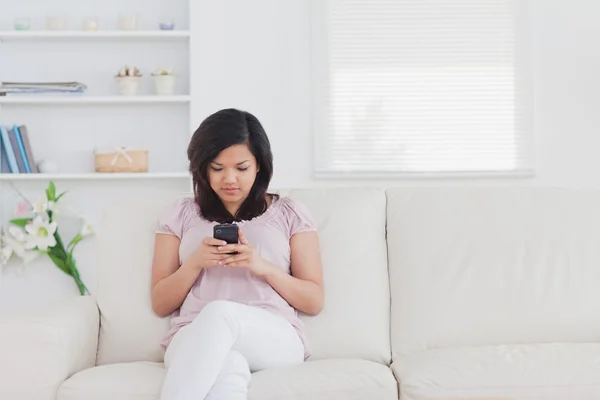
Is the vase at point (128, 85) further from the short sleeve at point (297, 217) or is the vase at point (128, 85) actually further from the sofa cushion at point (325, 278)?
the short sleeve at point (297, 217)

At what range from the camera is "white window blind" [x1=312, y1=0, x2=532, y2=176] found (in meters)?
4.32

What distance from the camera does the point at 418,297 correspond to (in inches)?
99.0

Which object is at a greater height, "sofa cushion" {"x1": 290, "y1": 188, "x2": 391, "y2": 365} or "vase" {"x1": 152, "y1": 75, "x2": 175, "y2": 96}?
"vase" {"x1": 152, "y1": 75, "x2": 175, "y2": 96}

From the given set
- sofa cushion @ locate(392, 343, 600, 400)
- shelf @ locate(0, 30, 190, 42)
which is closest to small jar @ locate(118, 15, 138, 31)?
shelf @ locate(0, 30, 190, 42)

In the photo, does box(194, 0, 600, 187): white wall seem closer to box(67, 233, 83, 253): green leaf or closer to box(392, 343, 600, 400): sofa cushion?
box(67, 233, 83, 253): green leaf

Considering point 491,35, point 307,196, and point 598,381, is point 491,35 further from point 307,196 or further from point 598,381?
point 598,381

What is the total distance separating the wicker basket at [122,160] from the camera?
412 centimetres

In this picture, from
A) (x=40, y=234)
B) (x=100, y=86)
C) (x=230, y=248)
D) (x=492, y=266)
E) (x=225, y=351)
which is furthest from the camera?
(x=100, y=86)

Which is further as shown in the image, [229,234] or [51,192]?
[51,192]

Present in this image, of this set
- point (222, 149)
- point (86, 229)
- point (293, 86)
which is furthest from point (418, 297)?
point (86, 229)

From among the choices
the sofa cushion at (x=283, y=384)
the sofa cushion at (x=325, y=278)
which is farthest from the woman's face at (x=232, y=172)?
the sofa cushion at (x=283, y=384)

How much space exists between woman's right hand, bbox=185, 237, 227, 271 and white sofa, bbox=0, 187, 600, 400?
248 mm

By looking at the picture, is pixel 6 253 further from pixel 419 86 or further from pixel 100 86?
pixel 419 86

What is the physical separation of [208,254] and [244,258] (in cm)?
9
